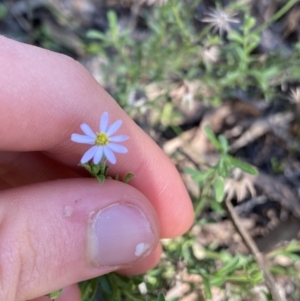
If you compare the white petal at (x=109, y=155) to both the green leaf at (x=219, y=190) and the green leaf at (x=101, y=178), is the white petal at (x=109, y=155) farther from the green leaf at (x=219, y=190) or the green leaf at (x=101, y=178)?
the green leaf at (x=219, y=190)

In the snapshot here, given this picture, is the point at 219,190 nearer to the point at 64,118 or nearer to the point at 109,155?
the point at 109,155

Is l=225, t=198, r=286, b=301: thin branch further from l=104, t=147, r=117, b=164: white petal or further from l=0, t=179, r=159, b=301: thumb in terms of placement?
l=104, t=147, r=117, b=164: white petal

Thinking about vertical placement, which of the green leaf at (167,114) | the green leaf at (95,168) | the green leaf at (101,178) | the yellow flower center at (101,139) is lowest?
the green leaf at (101,178)

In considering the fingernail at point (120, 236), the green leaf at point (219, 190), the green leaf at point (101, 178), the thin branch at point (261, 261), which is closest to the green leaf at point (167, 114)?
the thin branch at point (261, 261)

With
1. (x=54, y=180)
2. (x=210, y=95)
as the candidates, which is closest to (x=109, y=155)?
(x=54, y=180)

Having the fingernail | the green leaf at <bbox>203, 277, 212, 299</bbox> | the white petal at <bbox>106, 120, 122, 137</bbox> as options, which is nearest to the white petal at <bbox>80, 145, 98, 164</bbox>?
the white petal at <bbox>106, 120, 122, 137</bbox>

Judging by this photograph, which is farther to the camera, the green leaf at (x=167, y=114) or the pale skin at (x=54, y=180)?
the green leaf at (x=167, y=114)
